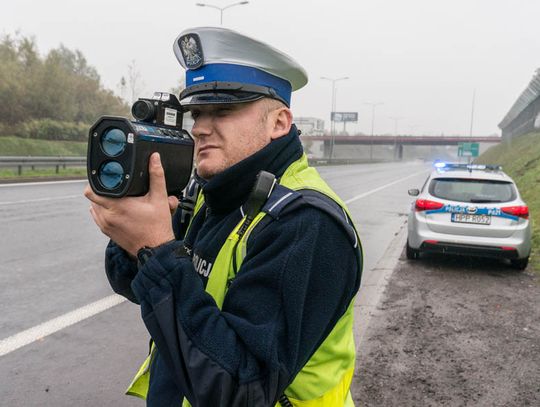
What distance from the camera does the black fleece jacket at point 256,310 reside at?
1.14 meters

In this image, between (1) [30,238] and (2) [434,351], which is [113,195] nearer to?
(2) [434,351]

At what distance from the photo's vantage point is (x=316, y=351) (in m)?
1.36

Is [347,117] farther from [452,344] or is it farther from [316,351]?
[316,351]

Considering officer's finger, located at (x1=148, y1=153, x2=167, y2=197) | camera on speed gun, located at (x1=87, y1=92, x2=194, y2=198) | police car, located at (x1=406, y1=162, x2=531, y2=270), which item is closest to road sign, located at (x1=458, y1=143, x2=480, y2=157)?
police car, located at (x1=406, y1=162, x2=531, y2=270)

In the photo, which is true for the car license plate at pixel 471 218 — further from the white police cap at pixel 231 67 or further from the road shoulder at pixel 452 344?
the white police cap at pixel 231 67

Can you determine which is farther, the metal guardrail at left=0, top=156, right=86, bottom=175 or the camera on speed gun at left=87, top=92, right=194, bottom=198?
the metal guardrail at left=0, top=156, right=86, bottom=175

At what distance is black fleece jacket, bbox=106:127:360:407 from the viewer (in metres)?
1.14

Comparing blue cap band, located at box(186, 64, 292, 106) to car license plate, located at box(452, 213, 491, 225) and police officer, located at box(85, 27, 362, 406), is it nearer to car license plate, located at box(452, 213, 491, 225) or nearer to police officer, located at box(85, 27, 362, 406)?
police officer, located at box(85, 27, 362, 406)

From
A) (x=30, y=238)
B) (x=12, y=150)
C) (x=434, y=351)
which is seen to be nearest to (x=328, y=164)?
(x=12, y=150)

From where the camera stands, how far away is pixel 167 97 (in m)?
1.45

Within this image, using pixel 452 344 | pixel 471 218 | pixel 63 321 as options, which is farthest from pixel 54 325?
pixel 471 218

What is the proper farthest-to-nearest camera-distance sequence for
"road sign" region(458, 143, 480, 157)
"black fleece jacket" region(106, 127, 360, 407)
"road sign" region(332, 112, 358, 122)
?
"road sign" region(332, 112, 358, 122)
"road sign" region(458, 143, 480, 157)
"black fleece jacket" region(106, 127, 360, 407)

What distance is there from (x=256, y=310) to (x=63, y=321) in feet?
12.4

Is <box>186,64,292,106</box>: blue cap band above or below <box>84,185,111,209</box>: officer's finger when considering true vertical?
above
